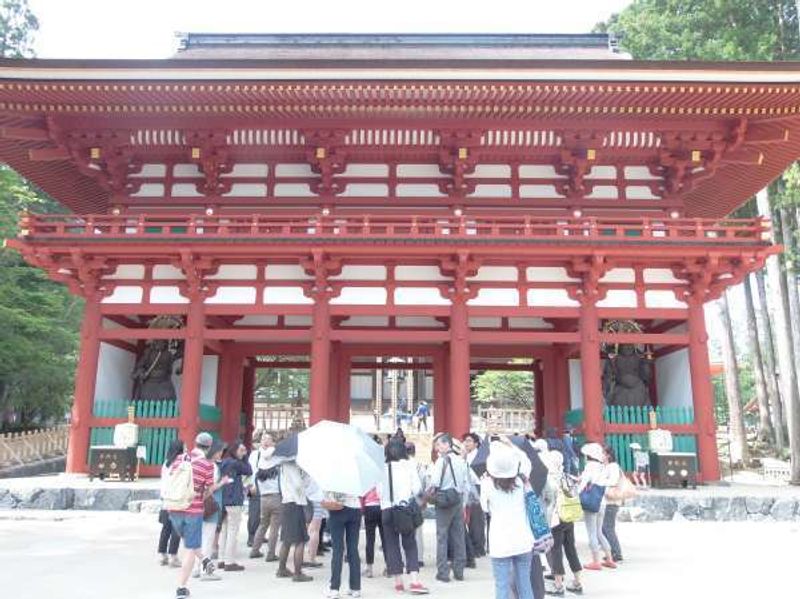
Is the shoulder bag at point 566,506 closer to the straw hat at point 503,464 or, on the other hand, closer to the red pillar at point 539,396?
the straw hat at point 503,464

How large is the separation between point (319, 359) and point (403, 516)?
23.0ft

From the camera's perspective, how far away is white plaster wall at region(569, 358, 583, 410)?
47.8 feet

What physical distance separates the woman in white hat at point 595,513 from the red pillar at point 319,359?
6.51 m

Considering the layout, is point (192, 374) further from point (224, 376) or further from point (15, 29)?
point (15, 29)

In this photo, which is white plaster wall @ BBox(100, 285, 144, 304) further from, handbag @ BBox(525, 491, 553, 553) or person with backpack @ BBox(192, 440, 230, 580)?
handbag @ BBox(525, 491, 553, 553)

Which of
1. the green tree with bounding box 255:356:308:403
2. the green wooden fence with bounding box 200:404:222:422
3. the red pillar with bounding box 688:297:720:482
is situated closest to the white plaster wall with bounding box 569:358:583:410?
the red pillar with bounding box 688:297:720:482

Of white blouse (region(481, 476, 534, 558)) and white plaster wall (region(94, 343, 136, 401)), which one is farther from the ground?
white plaster wall (region(94, 343, 136, 401))

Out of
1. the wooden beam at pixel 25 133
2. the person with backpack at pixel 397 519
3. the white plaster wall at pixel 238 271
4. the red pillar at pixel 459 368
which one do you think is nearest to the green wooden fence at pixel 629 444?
the red pillar at pixel 459 368

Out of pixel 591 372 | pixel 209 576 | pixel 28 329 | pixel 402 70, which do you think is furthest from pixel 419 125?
pixel 28 329

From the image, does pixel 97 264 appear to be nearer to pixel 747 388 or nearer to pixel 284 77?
pixel 284 77

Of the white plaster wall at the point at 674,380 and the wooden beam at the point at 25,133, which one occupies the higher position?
the wooden beam at the point at 25,133

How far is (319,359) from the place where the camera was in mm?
12789

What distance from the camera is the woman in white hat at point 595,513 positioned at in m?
6.74

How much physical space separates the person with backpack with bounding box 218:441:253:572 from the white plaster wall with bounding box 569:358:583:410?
9.62 metres
